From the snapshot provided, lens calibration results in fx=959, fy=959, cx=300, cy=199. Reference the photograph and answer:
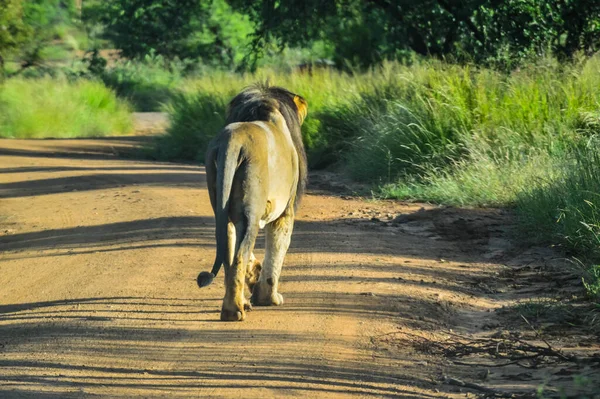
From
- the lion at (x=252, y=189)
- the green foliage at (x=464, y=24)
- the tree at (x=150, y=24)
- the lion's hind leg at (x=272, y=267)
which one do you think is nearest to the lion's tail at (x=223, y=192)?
the lion at (x=252, y=189)

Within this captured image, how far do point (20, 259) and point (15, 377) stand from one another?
14.0 ft

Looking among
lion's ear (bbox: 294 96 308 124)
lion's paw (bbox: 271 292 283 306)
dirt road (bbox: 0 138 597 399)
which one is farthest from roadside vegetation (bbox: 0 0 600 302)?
lion's ear (bbox: 294 96 308 124)

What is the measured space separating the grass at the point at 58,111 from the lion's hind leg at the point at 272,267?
20.1 m

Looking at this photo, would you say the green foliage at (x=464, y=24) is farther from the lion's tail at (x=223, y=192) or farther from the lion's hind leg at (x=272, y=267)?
the lion's tail at (x=223, y=192)

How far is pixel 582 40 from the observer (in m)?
17.7

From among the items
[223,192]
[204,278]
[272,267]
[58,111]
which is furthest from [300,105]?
[58,111]

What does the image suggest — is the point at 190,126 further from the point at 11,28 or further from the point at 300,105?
the point at 300,105

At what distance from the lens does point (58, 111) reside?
27.4 m

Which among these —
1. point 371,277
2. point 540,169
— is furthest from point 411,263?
point 540,169

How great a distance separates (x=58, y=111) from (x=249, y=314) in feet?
71.7

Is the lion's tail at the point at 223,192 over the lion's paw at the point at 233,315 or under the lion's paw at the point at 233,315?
over

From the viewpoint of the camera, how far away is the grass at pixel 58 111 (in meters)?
26.1

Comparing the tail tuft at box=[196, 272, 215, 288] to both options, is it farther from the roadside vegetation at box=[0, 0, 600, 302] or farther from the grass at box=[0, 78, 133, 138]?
the grass at box=[0, 78, 133, 138]

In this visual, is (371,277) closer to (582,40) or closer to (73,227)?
(73,227)
